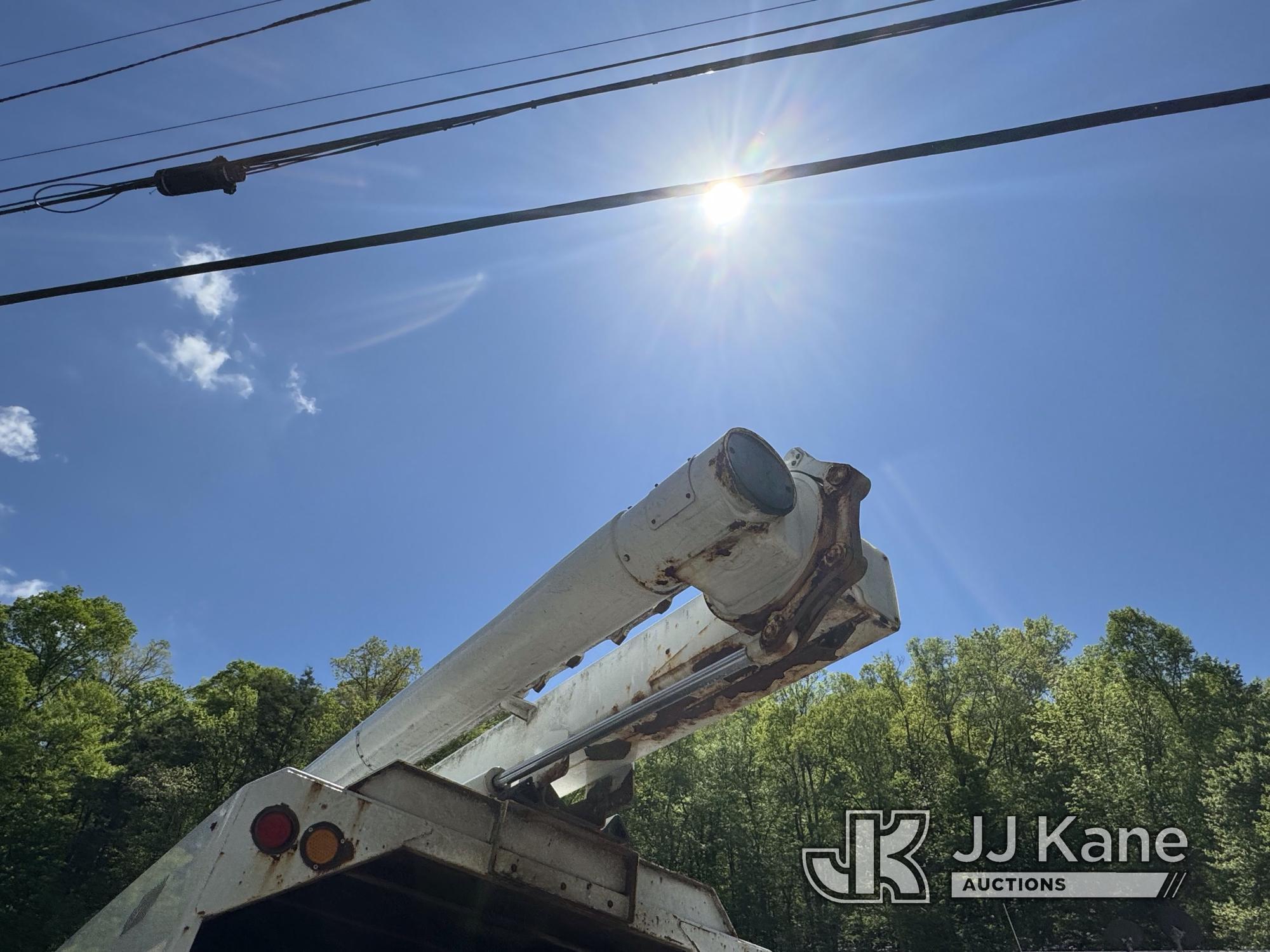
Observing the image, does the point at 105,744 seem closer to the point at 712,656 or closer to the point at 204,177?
the point at 204,177

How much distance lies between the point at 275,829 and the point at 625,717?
134cm

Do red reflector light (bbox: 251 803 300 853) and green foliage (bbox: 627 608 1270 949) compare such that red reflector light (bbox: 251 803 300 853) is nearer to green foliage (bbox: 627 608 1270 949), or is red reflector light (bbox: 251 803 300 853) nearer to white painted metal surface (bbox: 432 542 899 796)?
white painted metal surface (bbox: 432 542 899 796)

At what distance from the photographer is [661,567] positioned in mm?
2473

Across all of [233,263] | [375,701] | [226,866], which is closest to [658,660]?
[226,866]

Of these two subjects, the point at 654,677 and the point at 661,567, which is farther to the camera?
the point at 654,677

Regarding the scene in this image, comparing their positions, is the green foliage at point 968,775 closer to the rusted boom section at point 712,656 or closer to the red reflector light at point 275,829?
the rusted boom section at point 712,656

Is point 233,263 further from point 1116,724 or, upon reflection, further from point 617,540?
point 1116,724

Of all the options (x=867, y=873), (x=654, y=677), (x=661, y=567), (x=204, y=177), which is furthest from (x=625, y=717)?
(x=867, y=873)

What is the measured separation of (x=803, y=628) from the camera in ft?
8.29

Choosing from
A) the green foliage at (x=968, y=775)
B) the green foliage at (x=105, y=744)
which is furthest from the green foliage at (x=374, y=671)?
the green foliage at (x=968, y=775)

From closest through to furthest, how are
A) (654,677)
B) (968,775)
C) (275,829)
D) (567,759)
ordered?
(275,829) → (654,677) → (567,759) → (968,775)

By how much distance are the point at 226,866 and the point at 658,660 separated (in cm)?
173

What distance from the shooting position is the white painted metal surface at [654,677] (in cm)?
280

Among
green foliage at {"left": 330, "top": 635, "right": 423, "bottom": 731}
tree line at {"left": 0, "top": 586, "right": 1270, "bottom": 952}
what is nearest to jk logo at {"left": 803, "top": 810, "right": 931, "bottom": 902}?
tree line at {"left": 0, "top": 586, "right": 1270, "bottom": 952}
